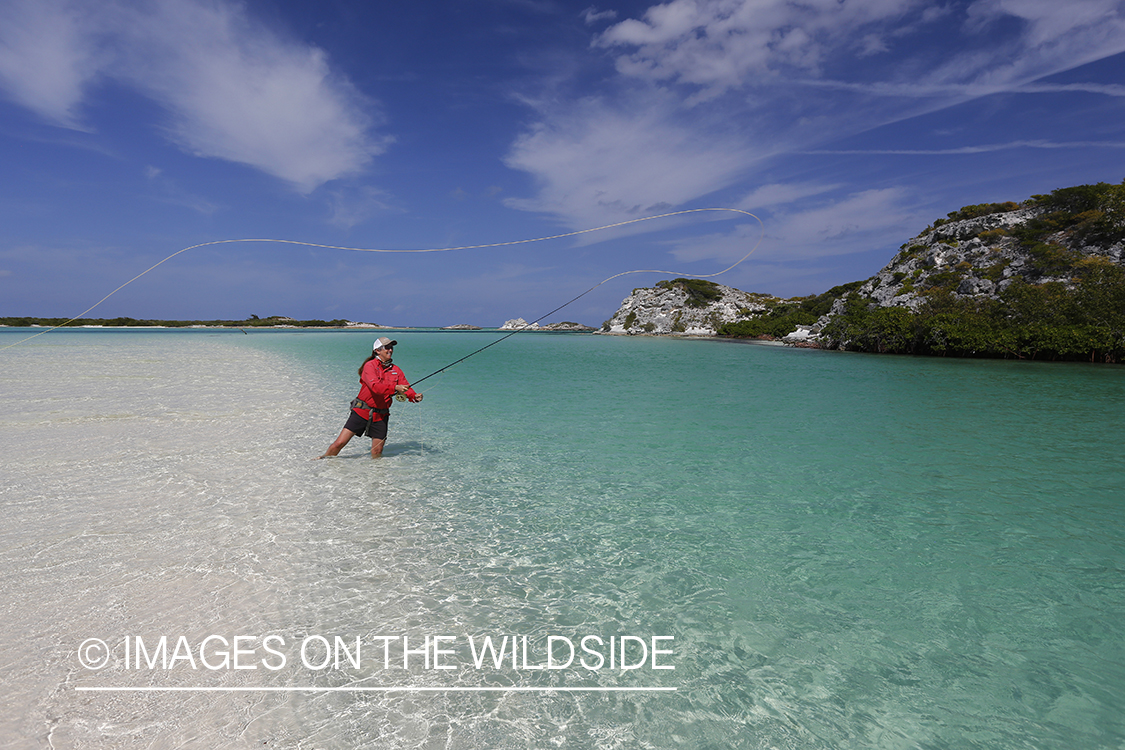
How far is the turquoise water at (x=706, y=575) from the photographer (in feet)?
12.4

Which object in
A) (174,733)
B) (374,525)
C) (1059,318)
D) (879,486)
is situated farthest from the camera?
(1059,318)

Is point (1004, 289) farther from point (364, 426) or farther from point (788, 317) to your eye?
point (364, 426)

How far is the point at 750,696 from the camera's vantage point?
4004mm

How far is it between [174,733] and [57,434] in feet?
41.8

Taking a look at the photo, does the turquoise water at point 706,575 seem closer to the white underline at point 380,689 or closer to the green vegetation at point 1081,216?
the white underline at point 380,689

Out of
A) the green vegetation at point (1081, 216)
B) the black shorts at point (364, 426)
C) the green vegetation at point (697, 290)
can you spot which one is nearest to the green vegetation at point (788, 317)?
the green vegetation at point (1081, 216)

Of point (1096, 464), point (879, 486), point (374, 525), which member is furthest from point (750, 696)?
point (1096, 464)

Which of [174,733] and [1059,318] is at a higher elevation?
[1059,318]

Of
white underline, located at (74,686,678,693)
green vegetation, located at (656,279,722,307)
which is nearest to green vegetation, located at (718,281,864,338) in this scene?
green vegetation, located at (656,279,722,307)

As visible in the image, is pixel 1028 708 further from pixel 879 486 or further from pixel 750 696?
pixel 879 486

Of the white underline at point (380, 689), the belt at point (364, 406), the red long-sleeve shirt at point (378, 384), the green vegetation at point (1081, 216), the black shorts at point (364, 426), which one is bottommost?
the white underline at point (380, 689)

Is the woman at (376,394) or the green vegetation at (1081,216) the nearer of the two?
the woman at (376,394)

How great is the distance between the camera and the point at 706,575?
19.4 feet

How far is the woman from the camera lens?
970 cm
